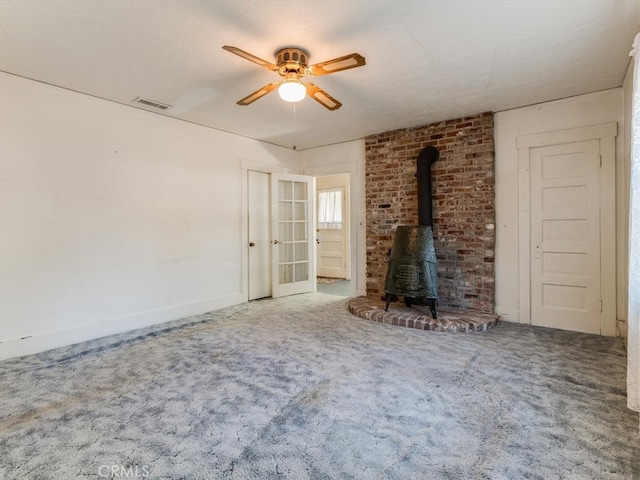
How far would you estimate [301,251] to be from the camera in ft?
19.0

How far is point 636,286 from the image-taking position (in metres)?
1.84

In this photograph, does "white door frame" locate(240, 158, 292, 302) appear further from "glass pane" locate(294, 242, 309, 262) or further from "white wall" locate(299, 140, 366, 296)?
"white wall" locate(299, 140, 366, 296)

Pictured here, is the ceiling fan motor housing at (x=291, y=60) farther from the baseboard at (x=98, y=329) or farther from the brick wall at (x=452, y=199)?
the baseboard at (x=98, y=329)

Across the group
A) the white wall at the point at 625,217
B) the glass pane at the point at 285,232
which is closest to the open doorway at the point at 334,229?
the glass pane at the point at 285,232

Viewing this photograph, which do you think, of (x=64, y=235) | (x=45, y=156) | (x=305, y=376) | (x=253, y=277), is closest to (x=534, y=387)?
(x=305, y=376)

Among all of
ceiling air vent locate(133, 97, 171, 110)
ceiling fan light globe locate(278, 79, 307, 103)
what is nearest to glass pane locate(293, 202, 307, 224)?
ceiling air vent locate(133, 97, 171, 110)

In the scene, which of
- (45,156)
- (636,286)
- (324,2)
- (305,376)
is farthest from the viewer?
(45,156)

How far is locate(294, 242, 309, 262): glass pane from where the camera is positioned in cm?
572

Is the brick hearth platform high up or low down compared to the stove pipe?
down

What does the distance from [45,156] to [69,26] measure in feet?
4.57

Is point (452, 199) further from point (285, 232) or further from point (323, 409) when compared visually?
point (323, 409)

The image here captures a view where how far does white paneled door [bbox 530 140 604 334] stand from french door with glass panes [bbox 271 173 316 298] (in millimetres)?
3310

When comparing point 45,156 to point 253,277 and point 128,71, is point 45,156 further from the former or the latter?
point 253,277

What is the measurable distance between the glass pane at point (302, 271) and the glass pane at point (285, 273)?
0.41 feet
